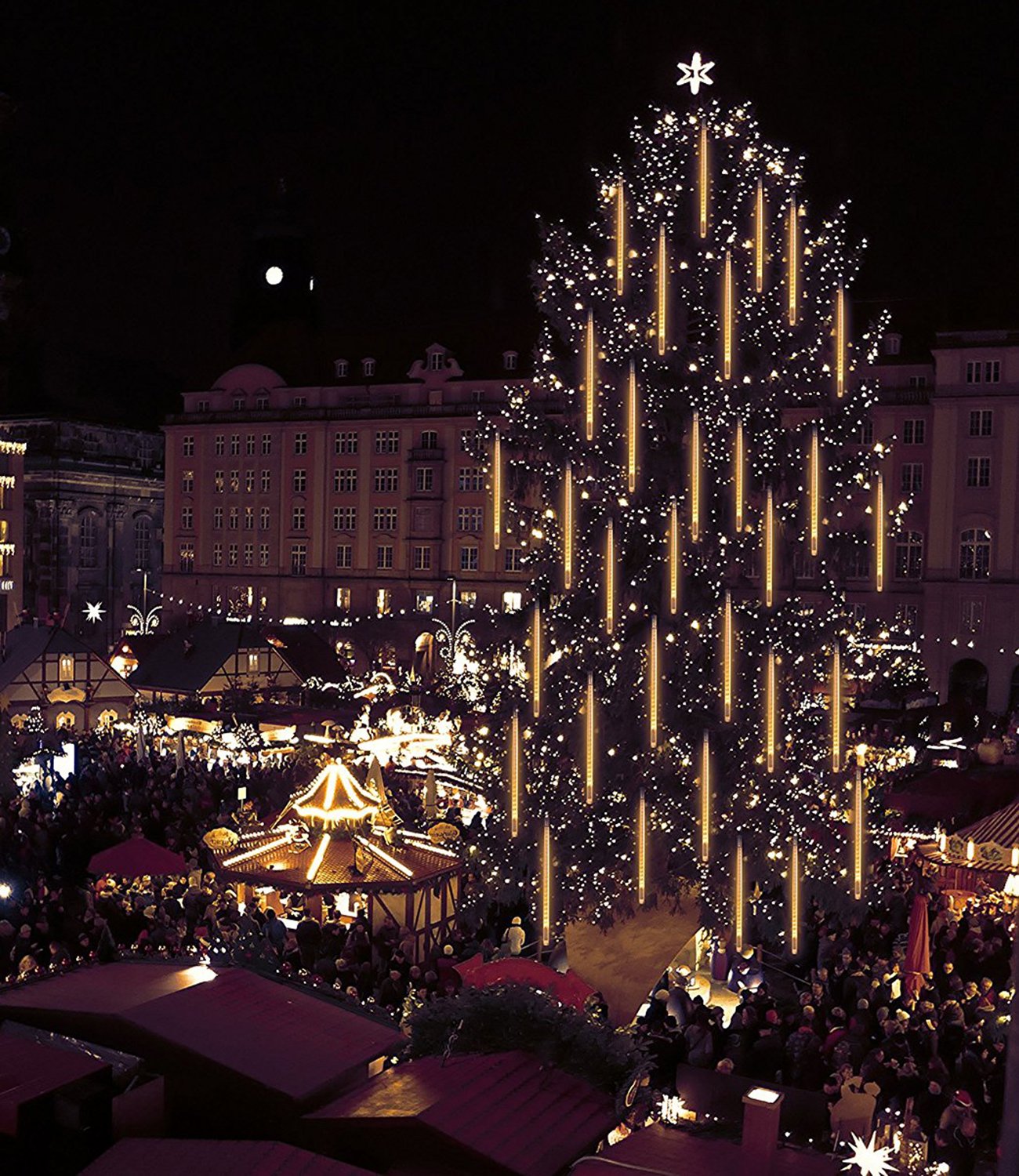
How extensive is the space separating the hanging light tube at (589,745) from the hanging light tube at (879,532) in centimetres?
303

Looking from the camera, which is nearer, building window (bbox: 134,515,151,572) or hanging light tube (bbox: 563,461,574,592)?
hanging light tube (bbox: 563,461,574,592)

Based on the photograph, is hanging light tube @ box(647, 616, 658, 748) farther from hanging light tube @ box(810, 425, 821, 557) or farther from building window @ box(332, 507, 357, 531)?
building window @ box(332, 507, 357, 531)

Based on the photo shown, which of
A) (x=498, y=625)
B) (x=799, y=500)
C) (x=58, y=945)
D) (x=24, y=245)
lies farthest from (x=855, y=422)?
(x=24, y=245)

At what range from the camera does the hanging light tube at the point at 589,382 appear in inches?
525

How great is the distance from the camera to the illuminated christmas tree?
12969 mm

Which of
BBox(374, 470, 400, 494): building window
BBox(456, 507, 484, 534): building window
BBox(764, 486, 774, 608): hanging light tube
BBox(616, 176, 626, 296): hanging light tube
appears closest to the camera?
BBox(764, 486, 774, 608): hanging light tube

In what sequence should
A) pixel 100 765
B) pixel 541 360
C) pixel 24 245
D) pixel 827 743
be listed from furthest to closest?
pixel 24 245 < pixel 100 765 < pixel 541 360 < pixel 827 743

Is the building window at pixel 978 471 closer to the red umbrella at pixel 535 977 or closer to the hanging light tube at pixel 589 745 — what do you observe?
the hanging light tube at pixel 589 745

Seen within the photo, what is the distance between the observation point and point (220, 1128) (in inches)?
309

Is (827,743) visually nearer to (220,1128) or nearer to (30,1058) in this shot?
(220,1128)

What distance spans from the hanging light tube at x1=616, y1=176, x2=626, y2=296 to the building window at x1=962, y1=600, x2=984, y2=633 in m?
32.8

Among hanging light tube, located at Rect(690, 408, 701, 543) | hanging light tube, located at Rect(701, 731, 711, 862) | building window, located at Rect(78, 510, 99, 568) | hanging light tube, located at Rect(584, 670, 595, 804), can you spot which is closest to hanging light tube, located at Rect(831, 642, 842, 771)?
hanging light tube, located at Rect(701, 731, 711, 862)

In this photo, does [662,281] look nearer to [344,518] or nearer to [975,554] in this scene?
[975,554]

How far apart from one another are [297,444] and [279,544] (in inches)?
184
